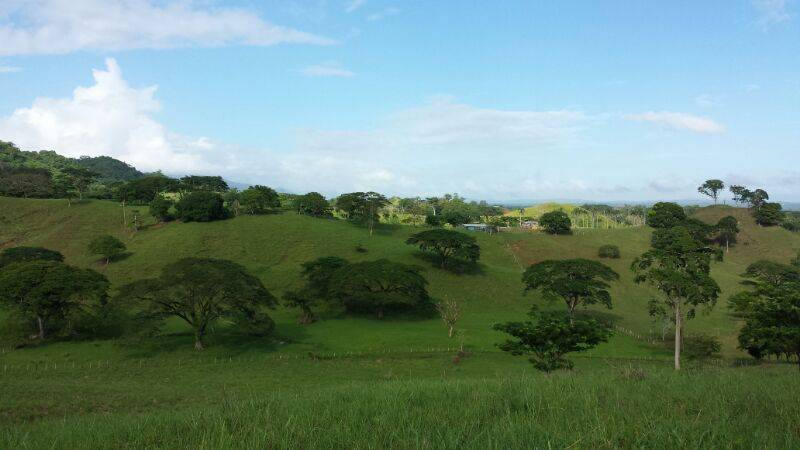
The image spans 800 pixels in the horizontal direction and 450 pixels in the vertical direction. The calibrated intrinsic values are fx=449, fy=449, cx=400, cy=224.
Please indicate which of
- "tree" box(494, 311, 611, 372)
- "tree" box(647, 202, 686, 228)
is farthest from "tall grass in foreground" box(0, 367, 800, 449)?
"tree" box(647, 202, 686, 228)

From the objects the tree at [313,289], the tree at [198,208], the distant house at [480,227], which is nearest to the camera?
the tree at [313,289]

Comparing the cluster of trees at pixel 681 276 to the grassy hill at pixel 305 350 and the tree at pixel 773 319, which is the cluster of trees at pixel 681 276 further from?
the grassy hill at pixel 305 350

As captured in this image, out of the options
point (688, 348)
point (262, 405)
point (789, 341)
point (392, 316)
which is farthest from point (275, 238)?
point (262, 405)

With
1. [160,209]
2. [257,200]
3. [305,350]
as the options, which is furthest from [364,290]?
[257,200]

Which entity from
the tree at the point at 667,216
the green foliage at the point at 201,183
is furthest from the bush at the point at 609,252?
the green foliage at the point at 201,183

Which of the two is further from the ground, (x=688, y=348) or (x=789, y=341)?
(x=789, y=341)

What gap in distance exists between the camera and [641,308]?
65.2 metres

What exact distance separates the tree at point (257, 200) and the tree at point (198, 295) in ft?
187

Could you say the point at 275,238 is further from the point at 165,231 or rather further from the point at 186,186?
the point at 186,186

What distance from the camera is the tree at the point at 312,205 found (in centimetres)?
10381

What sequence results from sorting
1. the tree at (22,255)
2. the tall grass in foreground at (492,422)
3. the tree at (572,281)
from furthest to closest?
the tree at (22,255) → the tree at (572,281) → the tall grass in foreground at (492,422)

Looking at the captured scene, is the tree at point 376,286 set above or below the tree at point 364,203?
below

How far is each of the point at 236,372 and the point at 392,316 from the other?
84.0 feet

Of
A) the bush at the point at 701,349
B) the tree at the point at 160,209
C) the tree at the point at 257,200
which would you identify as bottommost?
the bush at the point at 701,349
